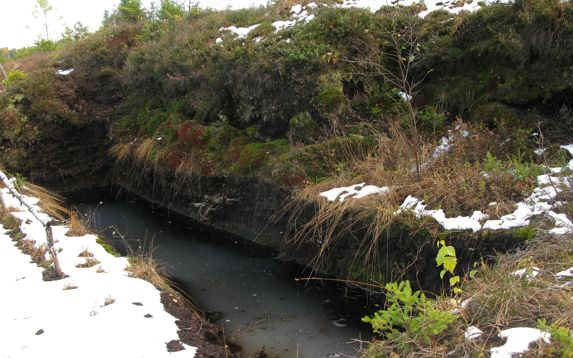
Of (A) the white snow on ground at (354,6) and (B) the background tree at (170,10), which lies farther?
(B) the background tree at (170,10)

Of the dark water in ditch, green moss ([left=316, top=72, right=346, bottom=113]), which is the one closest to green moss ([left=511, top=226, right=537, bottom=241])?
the dark water in ditch

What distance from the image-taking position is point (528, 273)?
3.50 m

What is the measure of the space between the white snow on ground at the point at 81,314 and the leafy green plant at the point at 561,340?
290 cm

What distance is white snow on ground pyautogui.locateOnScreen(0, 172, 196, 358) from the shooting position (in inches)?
160

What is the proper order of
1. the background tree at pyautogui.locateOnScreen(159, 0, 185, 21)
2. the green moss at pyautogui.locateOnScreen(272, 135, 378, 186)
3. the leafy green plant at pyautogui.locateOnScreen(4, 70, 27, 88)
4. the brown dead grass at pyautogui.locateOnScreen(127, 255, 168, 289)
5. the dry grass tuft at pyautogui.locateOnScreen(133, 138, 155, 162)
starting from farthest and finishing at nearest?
the background tree at pyautogui.locateOnScreen(159, 0, 185, 21) < the leafy green plant at pyautogui.locateOnScreen(4, 70, 27, 88) < the dry grass tuft at pyautogui.locateOnScreen(133, 138, 155, 162) < the green moss at pyautogui.locateOnScreen(272, 135, 378, 186) < the brown dead grass at pyautogui.locateOnScreen(127, 255, 168, 289)

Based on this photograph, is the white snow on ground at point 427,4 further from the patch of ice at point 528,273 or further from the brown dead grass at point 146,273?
the brown dead grass at point 146,273

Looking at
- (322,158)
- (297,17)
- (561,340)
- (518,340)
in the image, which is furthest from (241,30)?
(561,340)

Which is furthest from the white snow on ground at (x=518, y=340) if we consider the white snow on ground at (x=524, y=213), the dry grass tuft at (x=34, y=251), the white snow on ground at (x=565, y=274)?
the dry grass tuft at (x=34, y=251)

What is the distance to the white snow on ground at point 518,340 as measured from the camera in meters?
2.85

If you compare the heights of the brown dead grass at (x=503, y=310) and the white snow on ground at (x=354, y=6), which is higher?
the white snow on ground at (x=354, y=6)

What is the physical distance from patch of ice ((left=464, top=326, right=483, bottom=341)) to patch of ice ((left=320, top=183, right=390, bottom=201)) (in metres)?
2.99

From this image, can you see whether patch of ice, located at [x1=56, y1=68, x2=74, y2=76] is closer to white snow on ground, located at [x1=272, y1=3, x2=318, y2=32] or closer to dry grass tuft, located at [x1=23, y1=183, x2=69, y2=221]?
dry grass tuft, located at [x1=23, y1=183, x2=69, y2=221]

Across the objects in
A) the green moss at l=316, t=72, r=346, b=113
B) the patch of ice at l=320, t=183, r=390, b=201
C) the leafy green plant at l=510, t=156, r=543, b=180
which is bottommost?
the patch of ice at l=320, t=183, r=390, b=201

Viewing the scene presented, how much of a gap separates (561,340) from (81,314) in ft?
13.8
